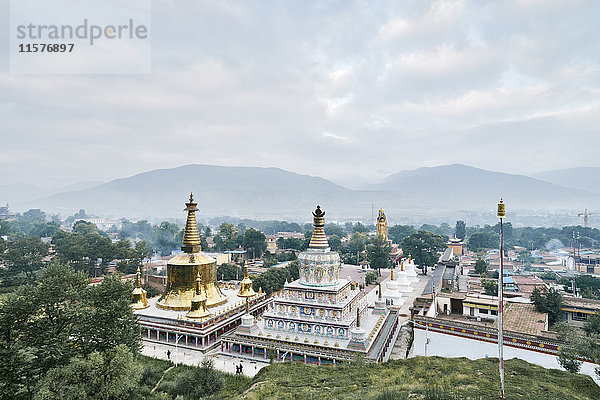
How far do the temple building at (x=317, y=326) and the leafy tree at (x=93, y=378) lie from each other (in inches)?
358

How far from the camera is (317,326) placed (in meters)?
23.6

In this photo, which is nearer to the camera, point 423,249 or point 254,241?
point 423,249

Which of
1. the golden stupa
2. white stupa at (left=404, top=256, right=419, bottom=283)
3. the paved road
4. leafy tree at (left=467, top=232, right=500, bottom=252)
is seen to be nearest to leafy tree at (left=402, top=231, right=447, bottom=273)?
white stupa at (left=404, top=256, right=419, bottom=283)

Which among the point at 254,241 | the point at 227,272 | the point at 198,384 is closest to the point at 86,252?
the point at 227,272

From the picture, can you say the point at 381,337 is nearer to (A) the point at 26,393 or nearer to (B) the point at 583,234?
(A) the point at 26,393

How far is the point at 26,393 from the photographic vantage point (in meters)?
13.6

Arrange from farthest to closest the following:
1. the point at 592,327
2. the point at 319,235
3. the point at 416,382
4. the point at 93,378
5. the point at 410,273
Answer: the point at 410,273
the point at 319,235
the point at 592,327
the point at 93,378
the point at 416,382

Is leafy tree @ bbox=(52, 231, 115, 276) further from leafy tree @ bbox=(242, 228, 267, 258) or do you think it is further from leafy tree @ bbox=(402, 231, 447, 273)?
leafy tree @ bbox=(402, 231, 447, 273)

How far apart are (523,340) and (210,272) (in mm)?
23029

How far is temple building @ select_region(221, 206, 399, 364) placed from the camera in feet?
72.6

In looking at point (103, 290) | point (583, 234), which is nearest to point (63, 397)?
point (103, 290)

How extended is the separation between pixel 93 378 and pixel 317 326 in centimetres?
1364

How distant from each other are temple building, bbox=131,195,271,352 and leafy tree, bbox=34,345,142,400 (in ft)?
35.2

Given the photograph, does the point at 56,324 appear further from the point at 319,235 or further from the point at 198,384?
the point at 319,235
